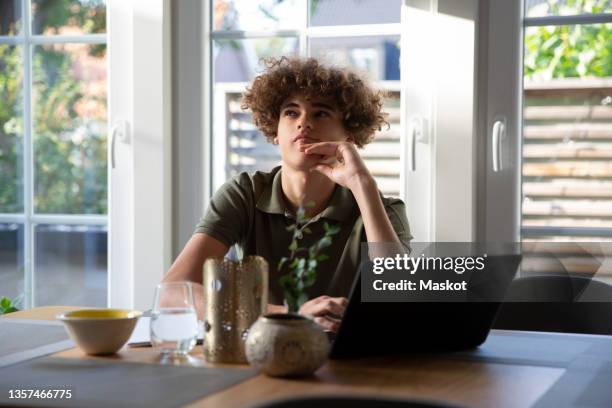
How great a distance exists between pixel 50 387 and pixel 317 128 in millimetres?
1322

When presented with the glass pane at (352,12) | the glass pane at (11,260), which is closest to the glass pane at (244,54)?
the glass pane at (352,12)

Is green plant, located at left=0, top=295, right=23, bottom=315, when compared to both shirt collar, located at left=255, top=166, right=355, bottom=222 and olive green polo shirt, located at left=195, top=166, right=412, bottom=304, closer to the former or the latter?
olive green polo shirt, located at left=195, top=166, right=412, bottom=304

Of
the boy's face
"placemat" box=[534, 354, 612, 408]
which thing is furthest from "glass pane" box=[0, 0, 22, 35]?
"placemat" box=[534, 354, 612, 408]

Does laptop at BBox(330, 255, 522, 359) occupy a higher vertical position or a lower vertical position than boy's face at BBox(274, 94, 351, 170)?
lower

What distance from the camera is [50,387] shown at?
1.22 m

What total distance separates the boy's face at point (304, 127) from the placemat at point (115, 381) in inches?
41.2

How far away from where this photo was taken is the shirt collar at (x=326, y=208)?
2307 millimetres

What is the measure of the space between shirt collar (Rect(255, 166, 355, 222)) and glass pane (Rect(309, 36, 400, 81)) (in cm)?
62

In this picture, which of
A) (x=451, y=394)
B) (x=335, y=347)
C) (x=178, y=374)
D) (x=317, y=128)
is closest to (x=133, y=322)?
(x=178, y=374)

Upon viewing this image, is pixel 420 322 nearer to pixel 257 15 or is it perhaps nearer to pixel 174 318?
pixel 174 318

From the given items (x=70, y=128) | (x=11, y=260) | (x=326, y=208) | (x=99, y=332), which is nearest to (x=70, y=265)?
(x=11, y=260)

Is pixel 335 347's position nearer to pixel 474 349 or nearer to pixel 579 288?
pixel 474 349

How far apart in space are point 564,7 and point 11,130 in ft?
6.84

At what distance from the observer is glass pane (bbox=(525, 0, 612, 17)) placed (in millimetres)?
2646
